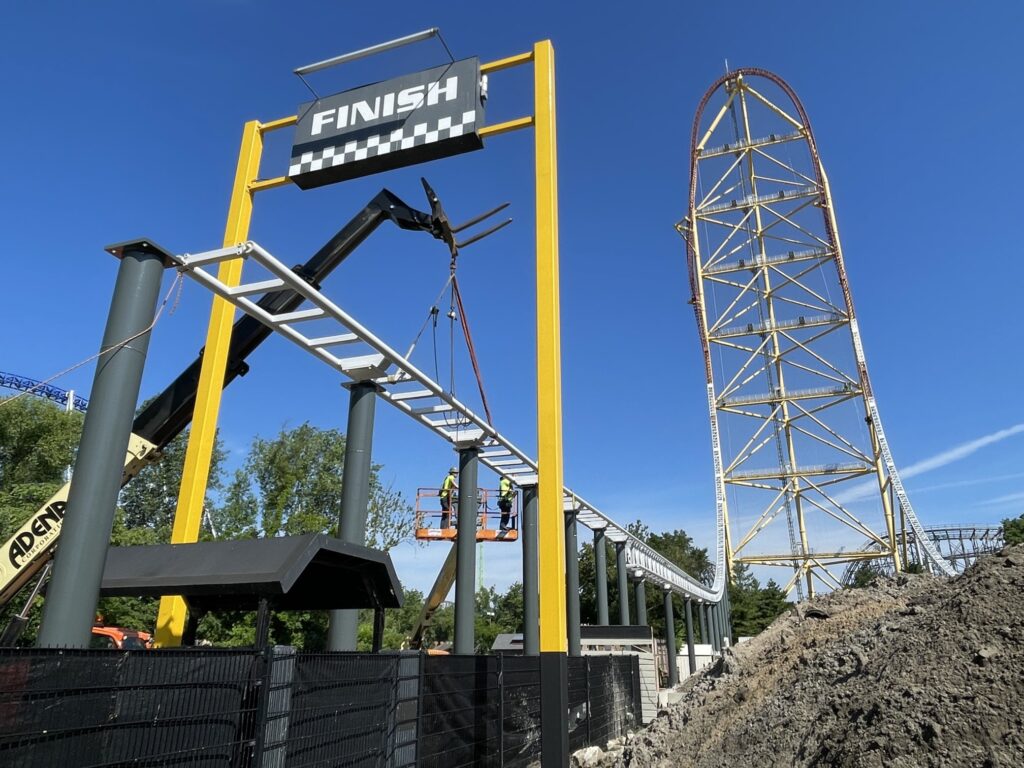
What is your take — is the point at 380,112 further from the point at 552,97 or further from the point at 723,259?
the point at 723,259

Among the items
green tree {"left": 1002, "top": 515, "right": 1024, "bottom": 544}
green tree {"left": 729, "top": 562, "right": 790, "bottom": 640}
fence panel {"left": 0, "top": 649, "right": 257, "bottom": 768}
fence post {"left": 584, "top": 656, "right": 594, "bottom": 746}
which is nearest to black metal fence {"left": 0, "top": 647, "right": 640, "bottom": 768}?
fence panel {"left": 0, "top": 649, "right": 257, "bottom": 768}

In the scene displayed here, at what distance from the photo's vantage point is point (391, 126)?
347 inches

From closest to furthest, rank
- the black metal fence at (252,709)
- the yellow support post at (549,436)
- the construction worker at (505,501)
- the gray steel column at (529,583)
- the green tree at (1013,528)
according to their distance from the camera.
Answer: the black metal fence at (252,709)
the yellow support post at (549,436)
the gray steel column at (529,583)
the construction worker at (505,501)
the green tree at (1013,528)

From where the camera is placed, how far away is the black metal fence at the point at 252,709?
3309 mm

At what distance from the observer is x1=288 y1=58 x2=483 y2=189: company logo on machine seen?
8.60m

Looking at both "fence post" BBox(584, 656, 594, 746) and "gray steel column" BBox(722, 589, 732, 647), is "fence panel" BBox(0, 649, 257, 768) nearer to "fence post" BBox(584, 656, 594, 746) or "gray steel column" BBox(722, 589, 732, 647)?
"fence post" BBox(584, 656, 594, 746)

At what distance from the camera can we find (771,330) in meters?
33.5

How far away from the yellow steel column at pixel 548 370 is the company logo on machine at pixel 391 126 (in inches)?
33.3

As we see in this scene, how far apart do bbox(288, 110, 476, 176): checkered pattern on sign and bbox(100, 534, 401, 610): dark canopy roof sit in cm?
488

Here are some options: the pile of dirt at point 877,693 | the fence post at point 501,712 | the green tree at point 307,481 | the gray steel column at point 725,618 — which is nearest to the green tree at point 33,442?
the green tree at point 307,481

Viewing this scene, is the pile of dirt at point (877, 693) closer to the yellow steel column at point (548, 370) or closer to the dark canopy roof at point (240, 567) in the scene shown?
the yellow steel column at point (548, 370)

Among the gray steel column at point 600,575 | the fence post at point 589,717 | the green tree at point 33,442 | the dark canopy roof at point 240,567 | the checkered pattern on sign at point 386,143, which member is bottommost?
the fence post at point 589,717

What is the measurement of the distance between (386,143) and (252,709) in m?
6.52

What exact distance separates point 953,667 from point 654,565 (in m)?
15.6
